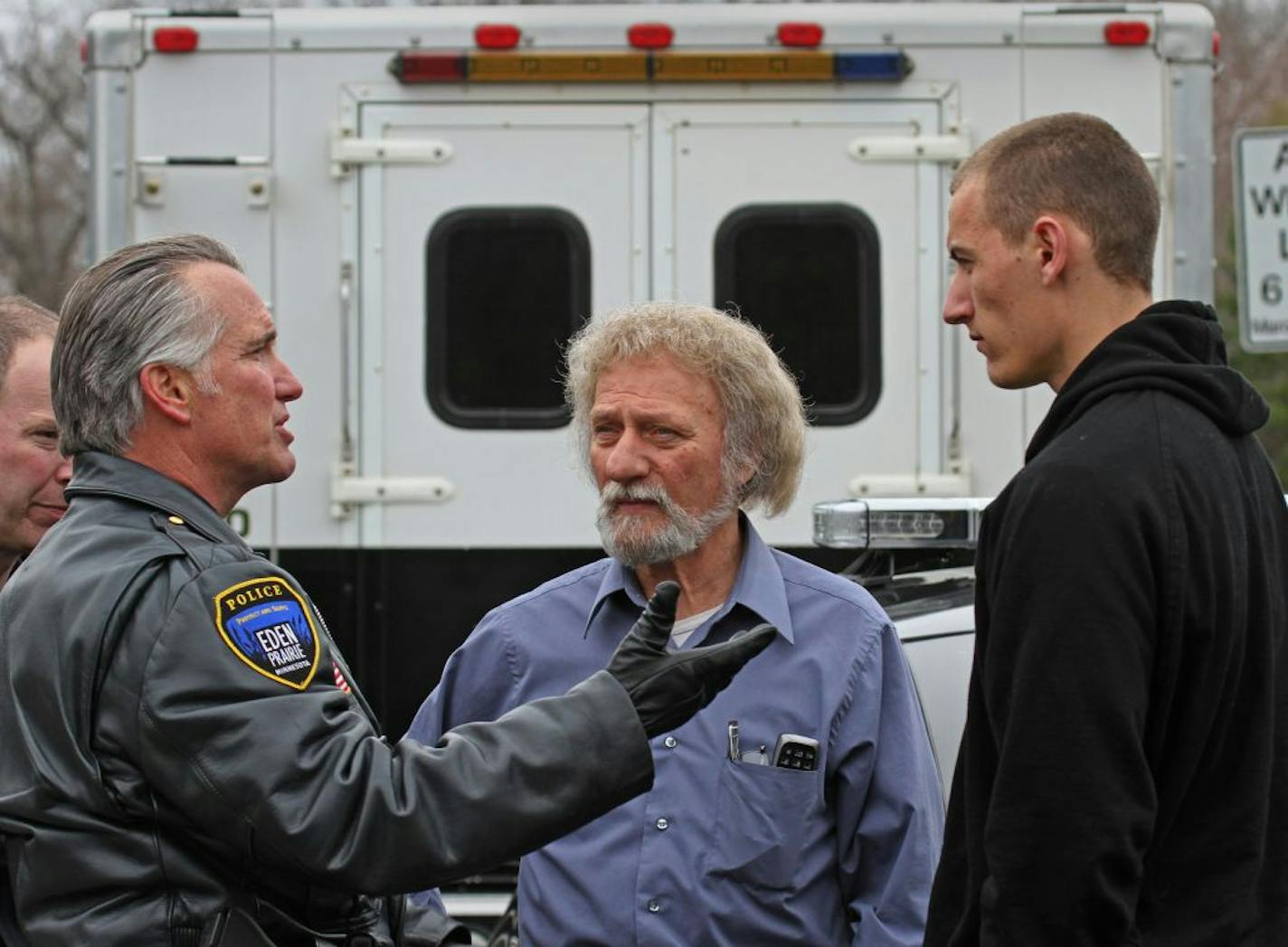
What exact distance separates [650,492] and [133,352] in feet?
3.11

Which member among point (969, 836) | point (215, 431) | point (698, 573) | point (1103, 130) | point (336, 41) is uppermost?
point (336, 41)

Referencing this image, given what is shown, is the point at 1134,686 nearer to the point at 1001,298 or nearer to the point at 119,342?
the point at 1001,298

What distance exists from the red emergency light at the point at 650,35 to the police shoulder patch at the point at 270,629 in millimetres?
3553

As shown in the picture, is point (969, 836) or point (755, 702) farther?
point (755, 702)

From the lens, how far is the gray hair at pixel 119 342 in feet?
8.30

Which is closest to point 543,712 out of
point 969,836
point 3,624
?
point 969,836

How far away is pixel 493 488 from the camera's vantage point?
5.66 metres

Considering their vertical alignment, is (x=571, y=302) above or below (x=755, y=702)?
above

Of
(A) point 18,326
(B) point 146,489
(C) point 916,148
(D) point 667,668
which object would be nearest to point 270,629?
(B) point 146,489

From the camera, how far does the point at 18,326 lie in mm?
3598

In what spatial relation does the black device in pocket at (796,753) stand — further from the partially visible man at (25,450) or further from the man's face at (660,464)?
the partially visible man at (25,450)

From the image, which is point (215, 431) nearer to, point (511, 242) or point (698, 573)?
point (698, 573)

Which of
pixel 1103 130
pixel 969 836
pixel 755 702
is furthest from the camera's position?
pixel 755 702

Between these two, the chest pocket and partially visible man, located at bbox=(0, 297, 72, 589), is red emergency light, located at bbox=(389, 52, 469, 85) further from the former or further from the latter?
the chest pocket
